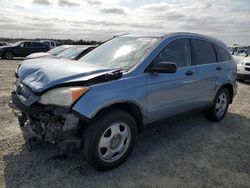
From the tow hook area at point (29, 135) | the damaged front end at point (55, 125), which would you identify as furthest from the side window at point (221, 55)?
the tow hook area at point (29, 135)

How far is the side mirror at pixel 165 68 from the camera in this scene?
389 centimetres

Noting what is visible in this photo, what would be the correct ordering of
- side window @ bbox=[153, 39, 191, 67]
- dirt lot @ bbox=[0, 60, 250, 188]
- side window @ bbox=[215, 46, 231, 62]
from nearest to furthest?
dirt lot @ bbox=[0, 60, 250, 188] → side window @ bbox=[153, 39, 191, 67] → side window @ bbox=[215, 46, 231, 62]

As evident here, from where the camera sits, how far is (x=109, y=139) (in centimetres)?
368

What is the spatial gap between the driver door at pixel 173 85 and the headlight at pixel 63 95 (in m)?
1.12

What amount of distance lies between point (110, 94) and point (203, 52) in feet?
8.75

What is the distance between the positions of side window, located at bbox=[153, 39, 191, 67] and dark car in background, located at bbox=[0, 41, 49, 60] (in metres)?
22.5

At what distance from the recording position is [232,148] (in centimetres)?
478

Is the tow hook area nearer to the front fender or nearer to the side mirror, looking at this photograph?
the front fender

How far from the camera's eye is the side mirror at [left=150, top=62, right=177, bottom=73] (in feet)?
12.8

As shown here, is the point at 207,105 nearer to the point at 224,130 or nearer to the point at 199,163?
the point at 224,130

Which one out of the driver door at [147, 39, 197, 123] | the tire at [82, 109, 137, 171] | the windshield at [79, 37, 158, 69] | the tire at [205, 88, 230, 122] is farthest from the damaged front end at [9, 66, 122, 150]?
the tire at [205, 88, 230, 122]

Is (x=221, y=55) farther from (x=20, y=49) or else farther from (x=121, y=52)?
(x=20, y=49)

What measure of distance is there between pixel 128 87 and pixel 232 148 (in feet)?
7.42

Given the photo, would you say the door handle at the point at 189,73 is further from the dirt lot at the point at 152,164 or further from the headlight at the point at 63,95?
the headlight at the point at 63,95
